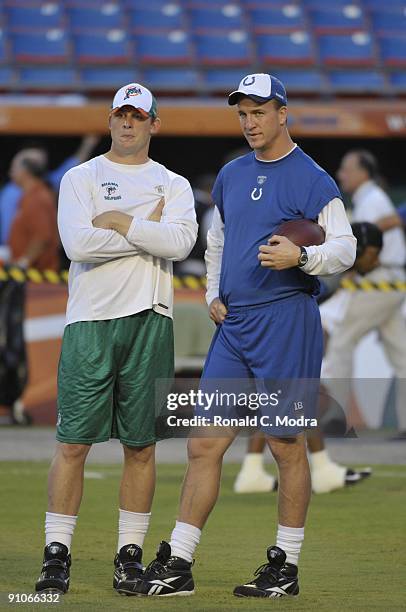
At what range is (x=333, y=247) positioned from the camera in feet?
17.6

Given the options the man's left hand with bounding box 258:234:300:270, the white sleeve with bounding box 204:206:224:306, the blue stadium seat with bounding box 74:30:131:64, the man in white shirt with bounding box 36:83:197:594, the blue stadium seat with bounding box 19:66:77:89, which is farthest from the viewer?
the blue stadium seat with bounding box 74:30:131:64

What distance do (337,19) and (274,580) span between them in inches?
646

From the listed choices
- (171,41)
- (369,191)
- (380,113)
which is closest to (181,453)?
(369,191)

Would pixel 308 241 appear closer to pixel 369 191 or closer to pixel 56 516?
pixel 56 516

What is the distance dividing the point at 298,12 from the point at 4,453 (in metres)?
12.2

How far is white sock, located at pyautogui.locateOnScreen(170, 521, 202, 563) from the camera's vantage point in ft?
Answer: 17.4

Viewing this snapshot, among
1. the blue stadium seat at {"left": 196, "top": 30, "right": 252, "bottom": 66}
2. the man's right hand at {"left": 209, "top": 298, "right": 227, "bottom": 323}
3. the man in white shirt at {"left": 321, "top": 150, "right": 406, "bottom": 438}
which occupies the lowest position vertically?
the man's right hand at {"left": 209, "top": 298, "right": 227, "bottom": 323}

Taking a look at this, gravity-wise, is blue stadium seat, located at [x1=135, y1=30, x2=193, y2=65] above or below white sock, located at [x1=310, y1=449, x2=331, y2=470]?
above

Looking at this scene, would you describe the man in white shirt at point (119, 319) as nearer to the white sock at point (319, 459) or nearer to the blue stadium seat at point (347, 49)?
the white sock at point (319, 459)

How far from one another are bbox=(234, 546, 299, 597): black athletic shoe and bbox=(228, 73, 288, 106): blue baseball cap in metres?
1.75

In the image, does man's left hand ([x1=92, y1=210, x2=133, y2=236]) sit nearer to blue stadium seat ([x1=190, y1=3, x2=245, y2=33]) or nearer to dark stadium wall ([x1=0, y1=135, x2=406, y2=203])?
dark stadium wall ([x1=0, y1=135, x2=406, y2=203])

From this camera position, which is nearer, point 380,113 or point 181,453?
point 181,453

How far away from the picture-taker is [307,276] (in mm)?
5523

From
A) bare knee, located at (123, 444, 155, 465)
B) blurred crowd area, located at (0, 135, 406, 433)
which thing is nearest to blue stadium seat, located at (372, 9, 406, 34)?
blurred crowd area, located at (0, 135, 406, 433)
